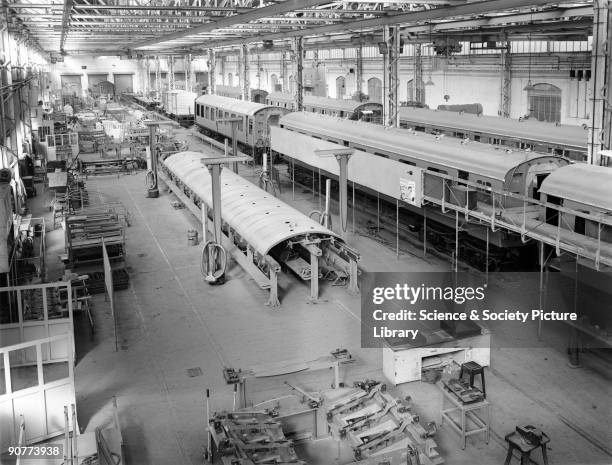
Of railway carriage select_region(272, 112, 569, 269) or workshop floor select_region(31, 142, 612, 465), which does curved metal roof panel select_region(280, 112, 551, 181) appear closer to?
railway carriage select_region(272, 112, 569, 269)

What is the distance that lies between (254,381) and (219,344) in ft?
6.00

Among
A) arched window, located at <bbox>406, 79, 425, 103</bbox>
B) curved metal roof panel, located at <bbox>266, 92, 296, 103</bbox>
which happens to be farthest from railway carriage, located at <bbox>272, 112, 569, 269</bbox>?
curved metal roof panel, located at <bbox>266, 92, 296, 103</bbox>

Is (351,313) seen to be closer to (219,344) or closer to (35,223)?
(219,344)

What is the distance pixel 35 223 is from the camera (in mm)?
22828

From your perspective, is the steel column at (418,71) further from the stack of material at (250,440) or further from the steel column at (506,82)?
the stack of material at (250,440)

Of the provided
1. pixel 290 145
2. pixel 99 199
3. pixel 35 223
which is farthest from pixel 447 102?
pixel 35 223

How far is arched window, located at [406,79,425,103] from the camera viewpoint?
44.0 m

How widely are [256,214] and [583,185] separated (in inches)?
325

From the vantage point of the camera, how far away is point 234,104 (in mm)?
39031

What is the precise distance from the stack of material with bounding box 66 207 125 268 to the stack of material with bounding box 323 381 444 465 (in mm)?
9150

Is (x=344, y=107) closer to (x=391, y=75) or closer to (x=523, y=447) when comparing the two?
(x=391, y=75)

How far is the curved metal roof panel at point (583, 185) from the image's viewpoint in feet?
41.8

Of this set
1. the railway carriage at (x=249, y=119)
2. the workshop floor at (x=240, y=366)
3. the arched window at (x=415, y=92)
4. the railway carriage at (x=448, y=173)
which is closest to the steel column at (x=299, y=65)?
the railway carriage at (x=249, y=119)

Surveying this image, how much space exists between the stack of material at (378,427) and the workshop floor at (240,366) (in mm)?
380
